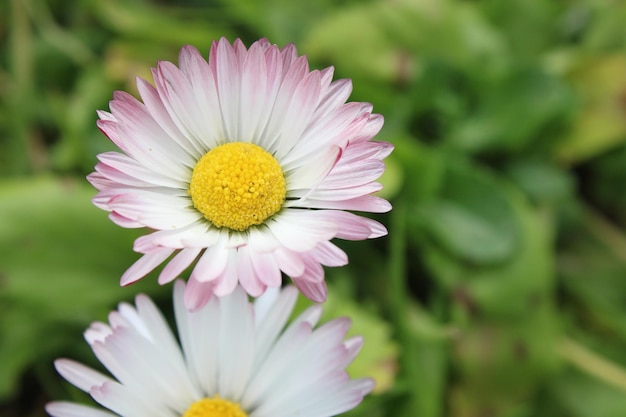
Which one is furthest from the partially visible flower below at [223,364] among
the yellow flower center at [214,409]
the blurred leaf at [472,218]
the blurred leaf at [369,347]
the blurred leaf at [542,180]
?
the blurred leaf at [542,180]

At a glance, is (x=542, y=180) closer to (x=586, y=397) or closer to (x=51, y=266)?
(x=586, y=397)

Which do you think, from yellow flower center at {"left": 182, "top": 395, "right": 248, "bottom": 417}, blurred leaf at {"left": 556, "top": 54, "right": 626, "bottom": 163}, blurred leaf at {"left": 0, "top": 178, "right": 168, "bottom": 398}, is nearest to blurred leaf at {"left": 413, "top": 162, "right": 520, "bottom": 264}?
blurred leaf at {"left": 556, "top": 54, "right": 626, "bottom": 163}

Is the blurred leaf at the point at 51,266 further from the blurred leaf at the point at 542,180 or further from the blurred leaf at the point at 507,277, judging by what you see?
the blurred leaf at the point at 542,180

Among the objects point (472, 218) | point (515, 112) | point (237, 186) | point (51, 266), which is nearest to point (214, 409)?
point (237, 186)

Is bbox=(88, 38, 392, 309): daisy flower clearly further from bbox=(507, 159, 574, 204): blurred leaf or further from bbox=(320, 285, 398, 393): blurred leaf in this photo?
bbox=(507, 159, 574, 204): blurred leaf

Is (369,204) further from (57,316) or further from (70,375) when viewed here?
(57,316)

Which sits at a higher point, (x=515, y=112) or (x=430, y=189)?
(x=515, y=112)

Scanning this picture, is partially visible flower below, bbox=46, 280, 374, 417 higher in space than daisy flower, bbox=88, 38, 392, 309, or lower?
lower

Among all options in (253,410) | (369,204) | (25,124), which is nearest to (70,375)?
(253,410)
